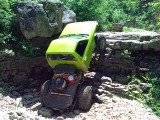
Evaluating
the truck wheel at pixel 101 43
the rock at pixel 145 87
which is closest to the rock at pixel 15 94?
the truck wheel at pixel 101 43

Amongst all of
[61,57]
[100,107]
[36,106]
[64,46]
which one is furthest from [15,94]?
[100,107]

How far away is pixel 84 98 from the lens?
12594mm

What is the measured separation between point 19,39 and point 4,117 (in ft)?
19.3

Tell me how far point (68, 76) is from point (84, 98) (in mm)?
845

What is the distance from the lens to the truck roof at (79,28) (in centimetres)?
1403

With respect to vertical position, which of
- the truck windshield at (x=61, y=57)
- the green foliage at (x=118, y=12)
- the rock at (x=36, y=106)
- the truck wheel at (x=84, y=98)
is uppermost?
the truck windshield at (x=61, y=57)

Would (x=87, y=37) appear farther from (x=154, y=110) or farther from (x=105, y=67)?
(x=154, y=110)

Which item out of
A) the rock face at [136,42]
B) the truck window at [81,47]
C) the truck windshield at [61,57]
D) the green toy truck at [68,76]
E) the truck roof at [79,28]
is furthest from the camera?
the rock face at [136,42]

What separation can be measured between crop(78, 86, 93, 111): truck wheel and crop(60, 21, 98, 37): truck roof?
7.24 ft

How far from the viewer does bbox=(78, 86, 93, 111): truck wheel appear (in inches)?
496

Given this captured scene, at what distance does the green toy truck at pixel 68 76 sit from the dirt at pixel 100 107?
1.00 ft

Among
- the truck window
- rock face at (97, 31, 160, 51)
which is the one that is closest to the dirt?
the truck window

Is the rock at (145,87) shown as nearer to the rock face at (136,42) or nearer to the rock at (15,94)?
the rock face at (136,42)

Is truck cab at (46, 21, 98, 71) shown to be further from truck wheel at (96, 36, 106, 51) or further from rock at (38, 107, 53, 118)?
rock at (38, 107, 53, 118)
